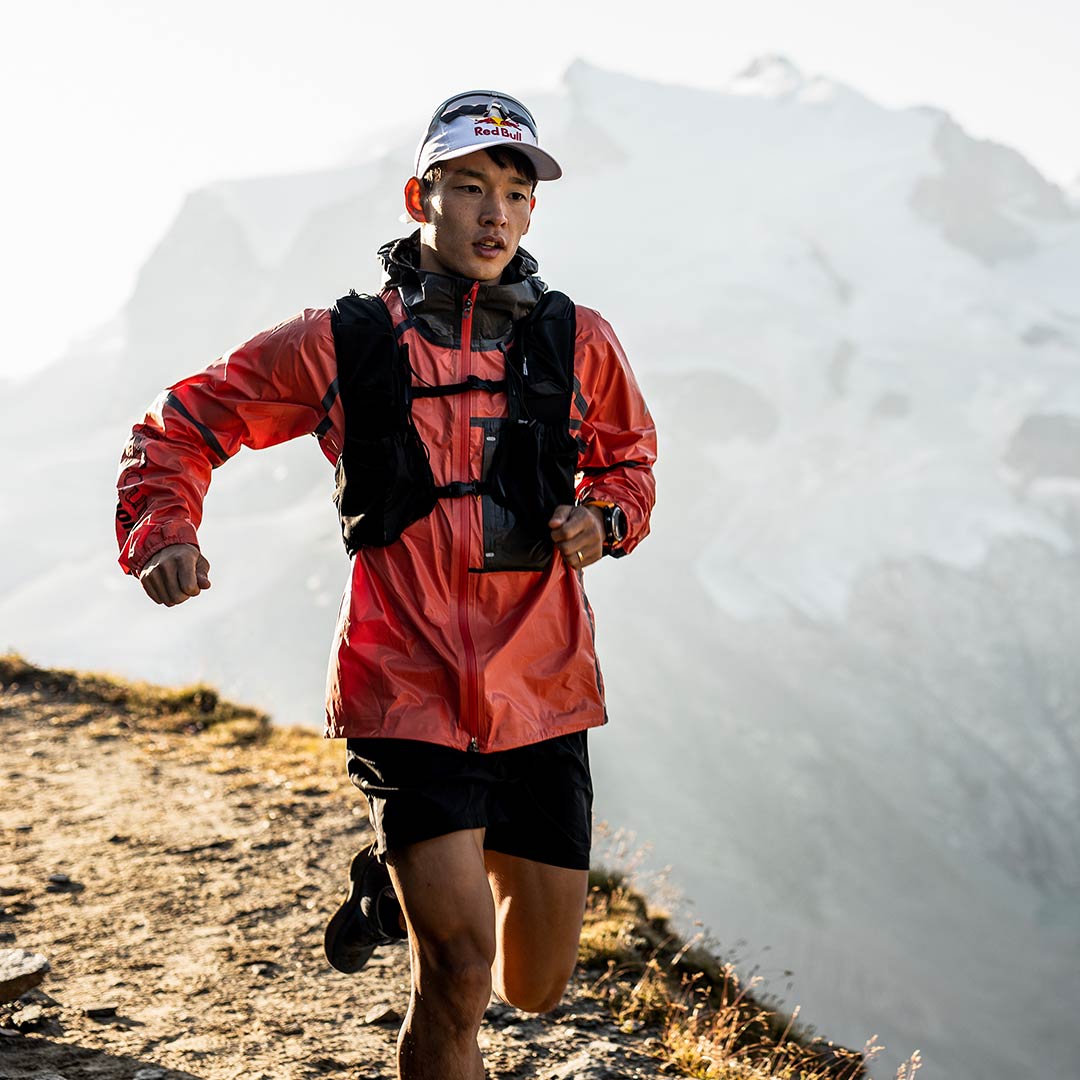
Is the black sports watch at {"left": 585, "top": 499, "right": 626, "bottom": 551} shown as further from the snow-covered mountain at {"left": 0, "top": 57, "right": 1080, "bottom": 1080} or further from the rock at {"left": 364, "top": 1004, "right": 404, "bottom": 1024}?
the snow-covered mountain at {"left": 0, "top": 57, "right": 1080, "bottom": 1080}

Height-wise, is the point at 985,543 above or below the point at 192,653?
above

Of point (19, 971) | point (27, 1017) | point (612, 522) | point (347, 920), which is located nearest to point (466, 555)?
point (612, 522)

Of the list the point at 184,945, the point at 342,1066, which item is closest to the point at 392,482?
the point at 342,1066

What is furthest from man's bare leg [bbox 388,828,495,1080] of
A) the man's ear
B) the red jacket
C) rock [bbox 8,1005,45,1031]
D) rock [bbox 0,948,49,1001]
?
rock [bbox 0,948,49,1001]

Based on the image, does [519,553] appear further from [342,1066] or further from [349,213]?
[349,213]

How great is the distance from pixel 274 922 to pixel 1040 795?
82.4 metres

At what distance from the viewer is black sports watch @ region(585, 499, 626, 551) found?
3381 millimetres

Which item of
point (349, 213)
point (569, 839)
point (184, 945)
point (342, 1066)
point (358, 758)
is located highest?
point (349, 213)

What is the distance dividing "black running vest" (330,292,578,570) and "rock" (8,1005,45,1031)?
2.44m

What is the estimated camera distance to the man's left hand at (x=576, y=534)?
3.21m

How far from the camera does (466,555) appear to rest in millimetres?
3193

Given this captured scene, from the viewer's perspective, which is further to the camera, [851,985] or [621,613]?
[621,613]

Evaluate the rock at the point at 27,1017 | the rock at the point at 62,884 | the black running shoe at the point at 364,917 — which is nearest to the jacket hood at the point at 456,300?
the black running shoe at the point at 364,917

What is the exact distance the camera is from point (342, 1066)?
4.21 meters
